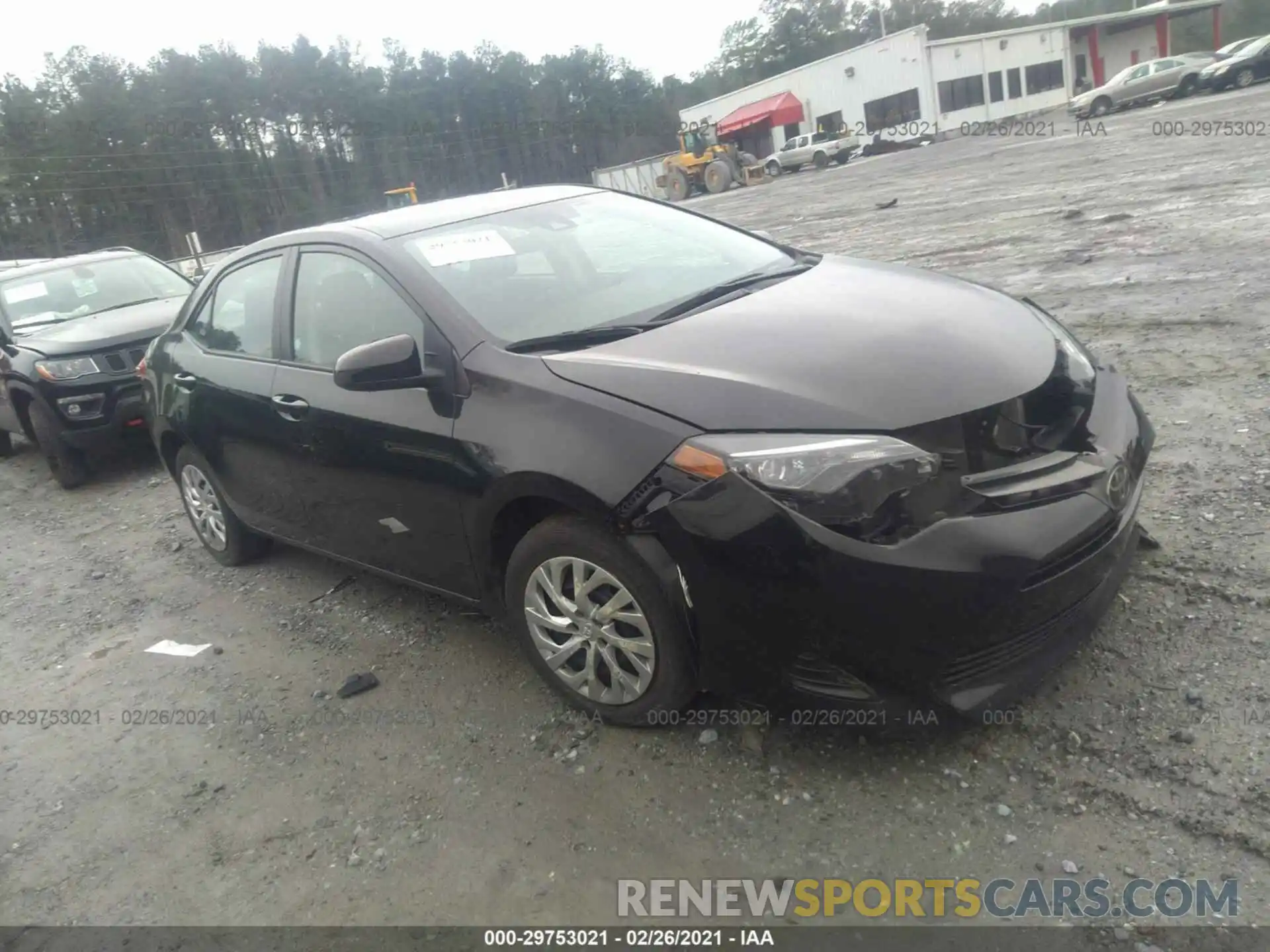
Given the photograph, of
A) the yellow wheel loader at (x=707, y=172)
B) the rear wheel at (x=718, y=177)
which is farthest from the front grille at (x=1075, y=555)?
the rear wheel at (x=718, y=177)

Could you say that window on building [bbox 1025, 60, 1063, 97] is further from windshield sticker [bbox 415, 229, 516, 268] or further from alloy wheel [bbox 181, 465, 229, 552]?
windshield sticker [bbox 415, 229, 516, 268]

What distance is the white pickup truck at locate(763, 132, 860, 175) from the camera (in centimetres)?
3878

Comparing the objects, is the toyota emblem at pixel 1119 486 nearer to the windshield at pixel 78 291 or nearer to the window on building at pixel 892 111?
the windshield at pixel 78 291

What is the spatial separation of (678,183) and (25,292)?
33062 mm

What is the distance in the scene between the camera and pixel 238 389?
4.27 m

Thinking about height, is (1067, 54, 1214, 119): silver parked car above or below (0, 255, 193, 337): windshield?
above

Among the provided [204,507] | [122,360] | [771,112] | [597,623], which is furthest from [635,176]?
[597,623]

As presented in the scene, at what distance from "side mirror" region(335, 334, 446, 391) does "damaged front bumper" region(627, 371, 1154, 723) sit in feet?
3.28

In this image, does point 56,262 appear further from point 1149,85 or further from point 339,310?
point 1149,85

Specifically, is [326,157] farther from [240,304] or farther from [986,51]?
[240,304]

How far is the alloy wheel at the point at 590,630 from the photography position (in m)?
2.83

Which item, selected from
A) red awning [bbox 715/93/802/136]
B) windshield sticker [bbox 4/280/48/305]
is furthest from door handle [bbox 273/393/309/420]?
red awning [bbox 715/93/802/136]

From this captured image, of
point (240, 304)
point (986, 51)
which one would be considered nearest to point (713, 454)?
point (240, 304)

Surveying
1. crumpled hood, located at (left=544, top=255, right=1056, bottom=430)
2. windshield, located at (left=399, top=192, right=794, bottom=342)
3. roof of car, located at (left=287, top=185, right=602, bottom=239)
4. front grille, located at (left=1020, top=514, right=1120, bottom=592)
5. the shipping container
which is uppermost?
the shipping container
